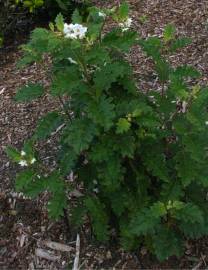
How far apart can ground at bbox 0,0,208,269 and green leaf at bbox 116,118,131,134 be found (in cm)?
94

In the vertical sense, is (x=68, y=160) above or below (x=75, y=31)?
below

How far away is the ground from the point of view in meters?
3.17

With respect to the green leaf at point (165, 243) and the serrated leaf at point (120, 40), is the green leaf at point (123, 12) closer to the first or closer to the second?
the serrated leaf at point (120, 40)

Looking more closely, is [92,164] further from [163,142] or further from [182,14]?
[182,14]

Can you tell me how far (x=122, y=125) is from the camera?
2564mm

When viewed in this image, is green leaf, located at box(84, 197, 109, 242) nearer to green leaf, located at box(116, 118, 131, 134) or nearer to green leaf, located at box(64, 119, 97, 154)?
green leaf, located at box(64, 119, 97, 154)

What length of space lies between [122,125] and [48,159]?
4.21 ft

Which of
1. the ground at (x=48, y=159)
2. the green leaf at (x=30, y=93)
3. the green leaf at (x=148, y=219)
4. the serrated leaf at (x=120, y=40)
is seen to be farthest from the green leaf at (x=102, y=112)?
the ground at (x=48, y=159)

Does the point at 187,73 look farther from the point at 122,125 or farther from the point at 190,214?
the point at 190,214

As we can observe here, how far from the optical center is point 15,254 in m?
3.32

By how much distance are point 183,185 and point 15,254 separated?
1193 millimetres

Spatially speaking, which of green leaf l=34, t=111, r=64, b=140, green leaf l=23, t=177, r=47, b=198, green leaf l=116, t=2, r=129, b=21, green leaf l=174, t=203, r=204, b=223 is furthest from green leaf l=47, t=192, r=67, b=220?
green leaf l=116, t=2, r=129, b=21

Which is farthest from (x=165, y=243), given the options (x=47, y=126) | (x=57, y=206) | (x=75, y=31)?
(x=75, y=31)

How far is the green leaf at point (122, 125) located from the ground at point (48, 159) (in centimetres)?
94
